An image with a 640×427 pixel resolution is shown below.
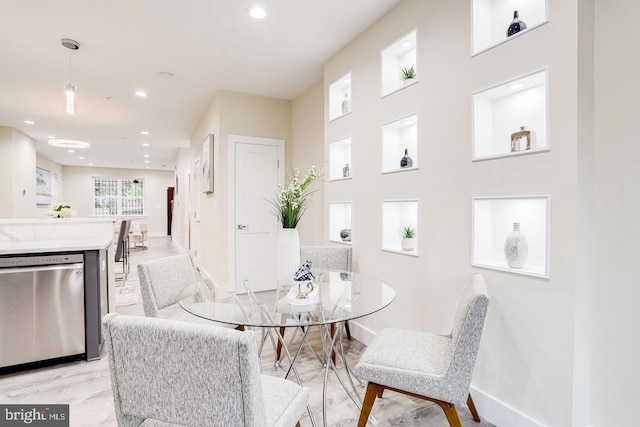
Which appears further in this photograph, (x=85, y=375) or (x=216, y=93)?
(x=216, y=93)

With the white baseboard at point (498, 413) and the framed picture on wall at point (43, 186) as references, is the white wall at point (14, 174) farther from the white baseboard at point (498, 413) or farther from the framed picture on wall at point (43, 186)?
the white baseboard at point (498, 413)

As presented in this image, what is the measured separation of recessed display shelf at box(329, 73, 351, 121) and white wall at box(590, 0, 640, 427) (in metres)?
2.14

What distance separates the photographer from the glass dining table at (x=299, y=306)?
5.52 ft

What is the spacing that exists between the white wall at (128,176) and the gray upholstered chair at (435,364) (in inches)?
532

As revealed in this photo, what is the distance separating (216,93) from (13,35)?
79.9 inches

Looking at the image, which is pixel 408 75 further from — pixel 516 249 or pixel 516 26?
pixel 516 249

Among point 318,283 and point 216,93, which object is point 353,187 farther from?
point 216,93

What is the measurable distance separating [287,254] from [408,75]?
1619 mm

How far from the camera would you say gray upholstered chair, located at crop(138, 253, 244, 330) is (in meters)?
2.05

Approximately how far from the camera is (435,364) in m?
1.60

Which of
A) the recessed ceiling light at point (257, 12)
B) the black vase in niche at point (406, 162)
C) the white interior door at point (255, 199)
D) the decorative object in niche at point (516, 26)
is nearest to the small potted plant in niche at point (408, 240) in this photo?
the black vase in niche at point (406, 162)

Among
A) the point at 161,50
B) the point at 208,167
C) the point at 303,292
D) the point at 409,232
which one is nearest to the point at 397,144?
the point at 409,232

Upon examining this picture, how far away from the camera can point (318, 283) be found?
241cm

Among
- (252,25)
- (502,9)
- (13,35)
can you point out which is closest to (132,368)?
(502,9)
